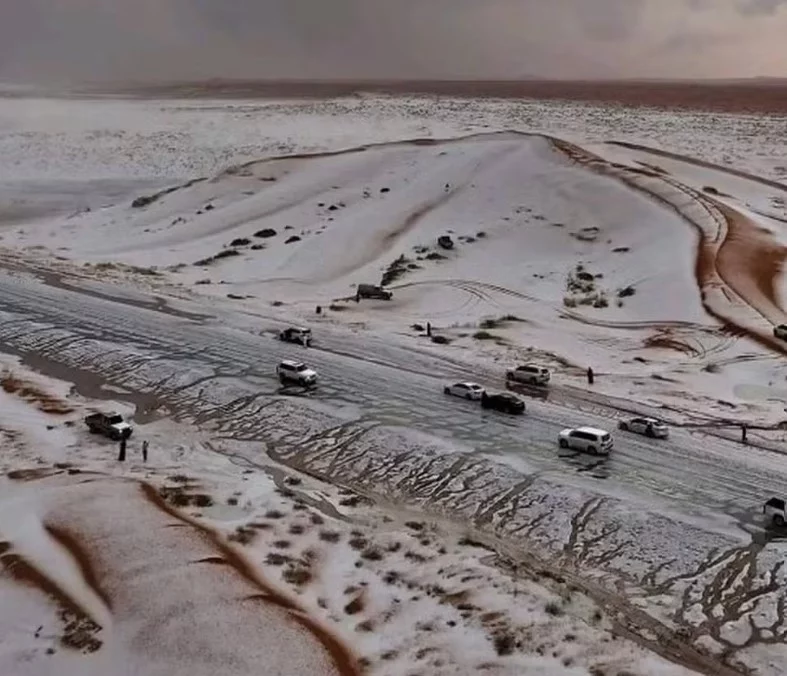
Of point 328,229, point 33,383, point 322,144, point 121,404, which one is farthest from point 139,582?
point 322,144

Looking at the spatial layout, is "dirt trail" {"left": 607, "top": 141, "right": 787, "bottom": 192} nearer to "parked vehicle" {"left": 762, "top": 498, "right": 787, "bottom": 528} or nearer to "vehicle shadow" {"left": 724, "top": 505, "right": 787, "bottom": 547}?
"vehicle shadow" {"left": 724, "top": 505, "right": 787, "bottom": 547}

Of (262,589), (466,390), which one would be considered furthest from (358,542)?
(466,390)

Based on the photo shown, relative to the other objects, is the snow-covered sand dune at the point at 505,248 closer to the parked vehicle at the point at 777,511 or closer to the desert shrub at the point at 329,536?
the parked vehicle at the point at 777,511

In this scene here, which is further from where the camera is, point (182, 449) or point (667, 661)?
point (182, 449)

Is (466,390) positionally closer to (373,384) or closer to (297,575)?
(373,384)

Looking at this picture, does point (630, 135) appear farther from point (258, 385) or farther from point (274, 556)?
point (274, 556)

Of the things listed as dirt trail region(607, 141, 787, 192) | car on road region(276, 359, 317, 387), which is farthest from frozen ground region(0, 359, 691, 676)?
dirt trail region(607, 141, 787, 192)

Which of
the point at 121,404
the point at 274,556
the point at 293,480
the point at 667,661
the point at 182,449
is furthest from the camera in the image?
the point at 121,404

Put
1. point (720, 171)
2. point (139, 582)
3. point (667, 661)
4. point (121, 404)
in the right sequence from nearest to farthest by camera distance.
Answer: point (667, 661), point (139, 582), point (121, 404), point (720, 171)
